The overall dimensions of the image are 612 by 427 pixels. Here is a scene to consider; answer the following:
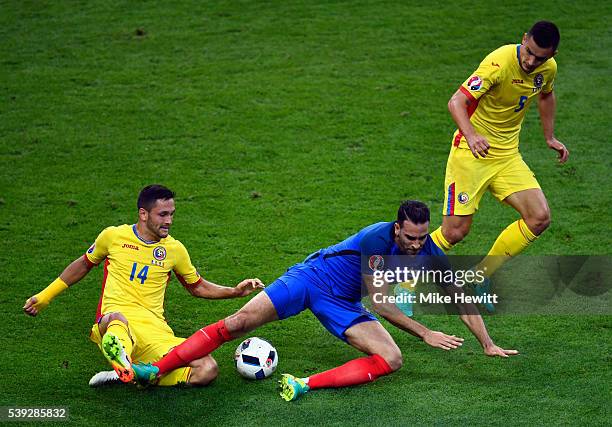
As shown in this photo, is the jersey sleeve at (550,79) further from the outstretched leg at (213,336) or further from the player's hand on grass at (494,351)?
the outstretched leg at (213,336)

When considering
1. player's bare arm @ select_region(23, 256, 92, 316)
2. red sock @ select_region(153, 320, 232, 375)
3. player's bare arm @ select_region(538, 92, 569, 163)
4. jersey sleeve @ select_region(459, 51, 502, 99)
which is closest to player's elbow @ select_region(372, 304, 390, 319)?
red sock @ select_region(153, 320, 232, 375)

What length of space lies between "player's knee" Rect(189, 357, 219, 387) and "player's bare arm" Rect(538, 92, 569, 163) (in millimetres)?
3566

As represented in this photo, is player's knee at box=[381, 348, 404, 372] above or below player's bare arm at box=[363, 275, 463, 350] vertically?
below

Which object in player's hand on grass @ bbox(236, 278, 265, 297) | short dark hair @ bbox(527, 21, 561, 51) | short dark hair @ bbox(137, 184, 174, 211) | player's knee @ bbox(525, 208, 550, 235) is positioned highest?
short dark hair @ bbox(527, 21, 561, 51)

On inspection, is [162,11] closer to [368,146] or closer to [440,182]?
[368,146]

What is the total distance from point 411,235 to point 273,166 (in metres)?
4.19

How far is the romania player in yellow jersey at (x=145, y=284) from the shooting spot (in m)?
6.96

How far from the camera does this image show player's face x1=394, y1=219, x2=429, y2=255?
6.61m

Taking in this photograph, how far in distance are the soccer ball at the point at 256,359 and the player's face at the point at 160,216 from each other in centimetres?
106

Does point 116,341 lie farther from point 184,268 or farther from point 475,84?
point 475,84

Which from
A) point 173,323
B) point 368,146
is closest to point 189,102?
point 368,146

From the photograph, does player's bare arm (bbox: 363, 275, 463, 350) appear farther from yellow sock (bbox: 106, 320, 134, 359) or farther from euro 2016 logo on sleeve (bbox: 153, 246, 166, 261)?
yellow sock (bbox: 106, 320, 134, 359)

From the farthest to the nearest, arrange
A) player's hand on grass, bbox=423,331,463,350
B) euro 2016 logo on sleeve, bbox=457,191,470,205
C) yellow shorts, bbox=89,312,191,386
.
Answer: euro 2016 logo on sleeve, bbox=457,191,470,205 → yellow shorts, bbox=89,312,191,386 → player's hand on grass, bbox=423,331,463,350

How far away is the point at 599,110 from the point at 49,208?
21.5ft
